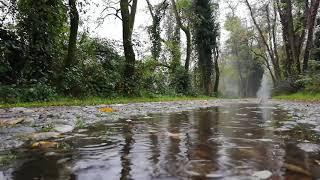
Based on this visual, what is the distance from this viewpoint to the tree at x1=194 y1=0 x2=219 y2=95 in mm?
34531

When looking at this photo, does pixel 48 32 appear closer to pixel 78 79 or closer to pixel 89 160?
pixel 78 79

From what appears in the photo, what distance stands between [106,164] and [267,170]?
142 cm

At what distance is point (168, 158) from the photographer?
3.51m

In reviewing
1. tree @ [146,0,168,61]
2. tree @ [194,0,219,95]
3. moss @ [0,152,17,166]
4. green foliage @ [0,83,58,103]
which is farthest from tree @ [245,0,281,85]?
moss @ [0,152,17,166]

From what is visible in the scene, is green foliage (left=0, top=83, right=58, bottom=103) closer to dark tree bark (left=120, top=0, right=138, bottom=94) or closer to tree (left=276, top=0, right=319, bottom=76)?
dark tree bark (left=120, top=0, right=138, bottom=94)

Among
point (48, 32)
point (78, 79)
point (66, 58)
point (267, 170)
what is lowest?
point (267, 170)

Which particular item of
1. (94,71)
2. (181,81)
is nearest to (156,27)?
(181,81)

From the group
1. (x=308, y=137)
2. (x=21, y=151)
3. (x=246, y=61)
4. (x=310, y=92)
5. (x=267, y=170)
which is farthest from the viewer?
(x=246, y=61)

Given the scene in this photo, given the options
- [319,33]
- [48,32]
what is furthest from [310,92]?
[48,32]

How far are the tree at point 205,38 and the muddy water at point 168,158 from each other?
97.8 ft

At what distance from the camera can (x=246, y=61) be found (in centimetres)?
6128

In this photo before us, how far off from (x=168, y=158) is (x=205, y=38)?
32.6 m

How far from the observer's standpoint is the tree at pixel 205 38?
3453 cm

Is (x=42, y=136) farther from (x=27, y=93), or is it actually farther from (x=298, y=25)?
(x=298, y=25)
